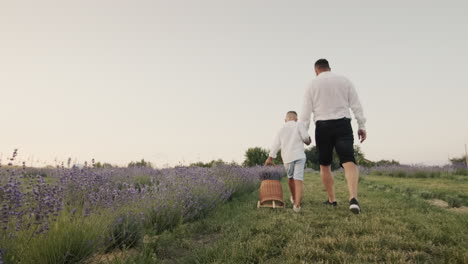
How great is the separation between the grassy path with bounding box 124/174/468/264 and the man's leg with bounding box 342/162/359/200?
0.31 metres

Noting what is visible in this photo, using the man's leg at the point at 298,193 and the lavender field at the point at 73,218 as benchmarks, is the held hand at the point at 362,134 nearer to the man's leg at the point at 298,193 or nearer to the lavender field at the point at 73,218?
the man's leg at the point at 298,193

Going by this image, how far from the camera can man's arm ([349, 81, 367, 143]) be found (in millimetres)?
5141

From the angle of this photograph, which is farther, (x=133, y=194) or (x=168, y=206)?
(x=168, y=206)

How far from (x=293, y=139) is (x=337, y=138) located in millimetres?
741

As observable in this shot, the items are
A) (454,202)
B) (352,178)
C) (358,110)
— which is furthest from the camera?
(454,202)

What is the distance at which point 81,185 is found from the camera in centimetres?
356

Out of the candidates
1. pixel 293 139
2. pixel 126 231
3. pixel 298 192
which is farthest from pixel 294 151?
pixel 126 231

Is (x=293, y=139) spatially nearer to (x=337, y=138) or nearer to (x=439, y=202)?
(x=337, y=138)

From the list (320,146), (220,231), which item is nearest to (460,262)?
(220,231)

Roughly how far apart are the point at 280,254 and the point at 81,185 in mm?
2229

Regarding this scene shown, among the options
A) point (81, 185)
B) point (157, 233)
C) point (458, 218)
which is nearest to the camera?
point (81, 185)

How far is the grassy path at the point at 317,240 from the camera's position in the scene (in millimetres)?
2793

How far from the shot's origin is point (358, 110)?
5.20m

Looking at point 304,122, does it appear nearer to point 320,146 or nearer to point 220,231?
point 320,146
